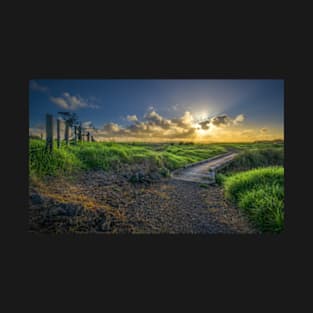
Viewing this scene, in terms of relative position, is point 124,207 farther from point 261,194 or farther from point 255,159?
point 255,159

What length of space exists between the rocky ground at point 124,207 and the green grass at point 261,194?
0.18 m

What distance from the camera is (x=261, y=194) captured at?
9.37ft

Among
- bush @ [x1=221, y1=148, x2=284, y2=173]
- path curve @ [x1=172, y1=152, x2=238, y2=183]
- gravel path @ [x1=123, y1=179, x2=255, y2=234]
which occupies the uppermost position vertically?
bush @ [x1=221, y1=148, x2=284, y2=173]

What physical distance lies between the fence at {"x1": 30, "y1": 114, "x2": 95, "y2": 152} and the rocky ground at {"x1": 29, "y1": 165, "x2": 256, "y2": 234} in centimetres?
61

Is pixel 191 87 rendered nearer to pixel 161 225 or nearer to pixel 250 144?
pixel 250 144

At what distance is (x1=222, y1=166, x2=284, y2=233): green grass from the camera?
271 cm

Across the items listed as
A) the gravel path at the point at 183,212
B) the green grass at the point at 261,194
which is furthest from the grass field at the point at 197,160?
the gravel path at the point at 183,212

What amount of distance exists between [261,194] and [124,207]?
2312mm

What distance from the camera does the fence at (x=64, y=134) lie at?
2881 mm

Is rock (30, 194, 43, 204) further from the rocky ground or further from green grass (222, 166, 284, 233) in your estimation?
green grass (222, 166, 284, 233)

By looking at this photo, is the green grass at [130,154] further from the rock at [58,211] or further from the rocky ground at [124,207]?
the rock at [58,211]

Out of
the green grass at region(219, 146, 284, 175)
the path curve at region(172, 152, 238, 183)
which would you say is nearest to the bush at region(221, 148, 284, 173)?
the green grass at region(219, 146, 284, 175)

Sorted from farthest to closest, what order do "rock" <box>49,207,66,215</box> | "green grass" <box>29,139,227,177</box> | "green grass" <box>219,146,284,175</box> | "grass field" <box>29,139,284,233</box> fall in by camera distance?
1. "green grass" <box>29,139,227,177</box>
2. "green grass" <box>219,146,284,175</box>
3. "grass field" <box>29,139,284,233</box>
4. "rock" <box>49,207,66,215</box>

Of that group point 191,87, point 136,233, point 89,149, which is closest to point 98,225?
point 136,233
